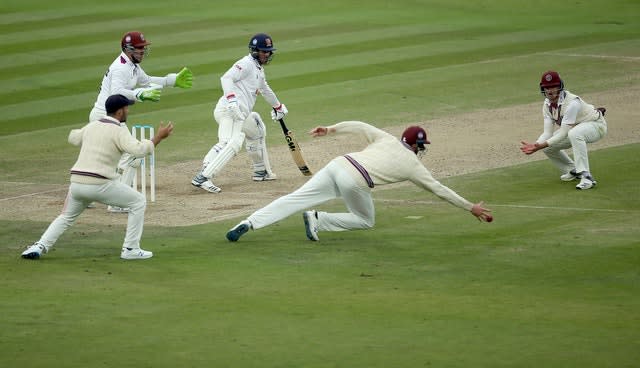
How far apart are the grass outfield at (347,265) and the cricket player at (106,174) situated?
0.27 m

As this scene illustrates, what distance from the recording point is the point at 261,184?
54.0 feet

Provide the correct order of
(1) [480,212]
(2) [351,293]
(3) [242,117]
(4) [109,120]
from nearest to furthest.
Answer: (2) [351,293] < (4) [109,120] < (1) [480,212] < (3) [242,117]

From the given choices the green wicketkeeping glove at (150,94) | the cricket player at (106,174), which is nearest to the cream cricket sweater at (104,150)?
the cricket player at (106,174)

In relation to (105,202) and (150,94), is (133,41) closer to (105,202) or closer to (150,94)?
(150,94)

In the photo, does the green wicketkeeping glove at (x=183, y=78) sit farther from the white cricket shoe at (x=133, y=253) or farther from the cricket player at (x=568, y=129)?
the cricket player at (x=568, y=129)

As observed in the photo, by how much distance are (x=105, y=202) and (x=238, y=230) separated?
154 centimetres

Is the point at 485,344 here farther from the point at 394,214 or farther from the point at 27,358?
the point at 394,214

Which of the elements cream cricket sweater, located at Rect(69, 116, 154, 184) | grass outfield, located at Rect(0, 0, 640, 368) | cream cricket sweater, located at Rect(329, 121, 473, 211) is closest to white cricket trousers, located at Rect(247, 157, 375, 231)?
cream cricket sweater, located at Rect(329, 121, 473, 211)

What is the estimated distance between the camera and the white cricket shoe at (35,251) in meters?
12.1

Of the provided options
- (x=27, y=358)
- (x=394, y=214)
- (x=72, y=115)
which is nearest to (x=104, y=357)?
(x=27, y=358)

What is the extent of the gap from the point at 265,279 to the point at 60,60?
15.3 metres

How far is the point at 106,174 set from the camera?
11797mm

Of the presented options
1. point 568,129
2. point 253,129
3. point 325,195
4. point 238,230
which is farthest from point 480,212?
point 253,129

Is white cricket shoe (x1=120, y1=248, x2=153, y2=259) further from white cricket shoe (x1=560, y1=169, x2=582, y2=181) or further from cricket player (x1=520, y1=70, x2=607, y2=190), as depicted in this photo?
white cricket shoe (x1=560, y1=169, x2=582, y2=181)
